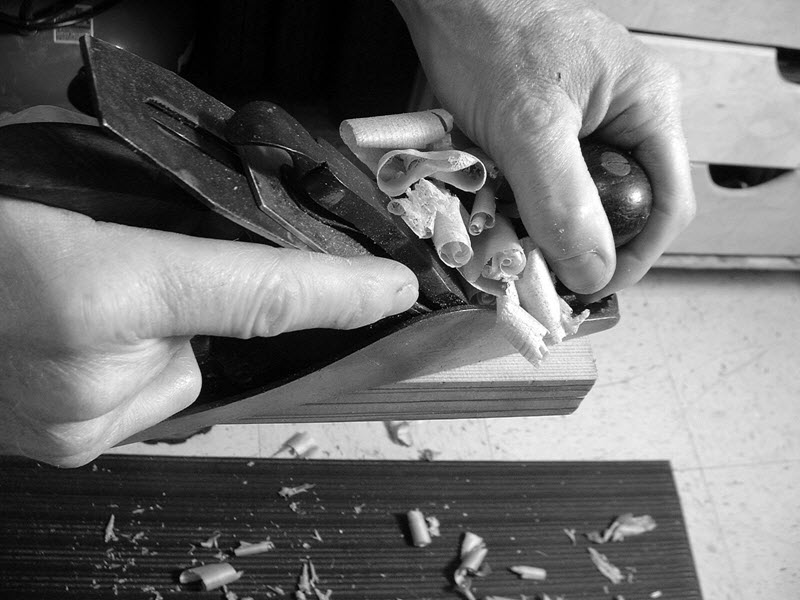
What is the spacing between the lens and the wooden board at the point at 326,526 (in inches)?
49.7

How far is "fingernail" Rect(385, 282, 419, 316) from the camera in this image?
101 cm

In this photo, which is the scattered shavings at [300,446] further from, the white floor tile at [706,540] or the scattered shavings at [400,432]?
the white floor tile at [706,540]

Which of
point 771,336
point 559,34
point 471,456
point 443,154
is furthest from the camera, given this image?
point 771,336

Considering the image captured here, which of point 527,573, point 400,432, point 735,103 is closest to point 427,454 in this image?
point 400,432

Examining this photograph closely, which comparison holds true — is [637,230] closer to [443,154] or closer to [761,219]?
[443,154]

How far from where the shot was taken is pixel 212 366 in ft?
3.76

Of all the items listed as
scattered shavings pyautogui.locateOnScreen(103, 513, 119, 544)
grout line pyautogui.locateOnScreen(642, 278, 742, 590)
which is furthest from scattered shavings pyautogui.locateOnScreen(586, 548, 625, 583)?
scattered shavings pyautogui.locateOnScreen(103, 513, 119, 544)

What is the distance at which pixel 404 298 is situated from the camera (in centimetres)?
101

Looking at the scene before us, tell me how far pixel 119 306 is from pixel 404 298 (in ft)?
1.09

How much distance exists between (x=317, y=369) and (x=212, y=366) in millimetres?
158

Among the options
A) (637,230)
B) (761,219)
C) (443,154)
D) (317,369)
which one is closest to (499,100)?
(443,154)

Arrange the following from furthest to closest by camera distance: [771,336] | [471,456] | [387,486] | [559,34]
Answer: [771,336]
[471,456]
[387,486]
[559,34]

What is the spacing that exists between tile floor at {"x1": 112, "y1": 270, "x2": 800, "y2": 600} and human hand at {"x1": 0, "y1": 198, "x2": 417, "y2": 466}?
0.48 meters

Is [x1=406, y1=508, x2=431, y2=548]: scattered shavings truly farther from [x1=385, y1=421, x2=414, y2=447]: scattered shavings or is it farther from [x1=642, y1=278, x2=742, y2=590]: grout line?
[x1=642, y1=278, x2=742, y2=590]: grout line
